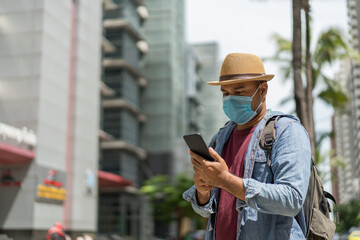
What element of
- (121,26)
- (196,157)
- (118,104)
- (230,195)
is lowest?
(230,195)

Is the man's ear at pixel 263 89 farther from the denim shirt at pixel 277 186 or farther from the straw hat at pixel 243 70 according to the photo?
the denim shirt at pixel 277 186

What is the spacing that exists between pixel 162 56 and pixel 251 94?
51.6 metres

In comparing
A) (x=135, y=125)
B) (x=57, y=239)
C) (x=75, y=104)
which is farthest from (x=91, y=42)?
(x=57, y=239)

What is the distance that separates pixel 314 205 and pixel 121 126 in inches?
1788

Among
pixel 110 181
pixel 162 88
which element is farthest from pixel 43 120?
pixel 162 88

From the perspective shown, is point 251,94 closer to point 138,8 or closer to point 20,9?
point 20,9

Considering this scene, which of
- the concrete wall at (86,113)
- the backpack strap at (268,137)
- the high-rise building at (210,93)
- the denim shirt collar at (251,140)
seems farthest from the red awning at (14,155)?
the high-rise building at (210,93)

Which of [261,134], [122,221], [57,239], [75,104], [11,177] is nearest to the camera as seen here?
[261,134]

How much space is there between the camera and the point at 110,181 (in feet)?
139

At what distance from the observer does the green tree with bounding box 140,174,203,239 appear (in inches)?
1540

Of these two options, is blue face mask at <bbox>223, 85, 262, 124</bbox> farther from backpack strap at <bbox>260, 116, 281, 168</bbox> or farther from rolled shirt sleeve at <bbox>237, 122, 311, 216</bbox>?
rolled shirt sleeve at <bbox>237, 122, 311, 216</bbox>

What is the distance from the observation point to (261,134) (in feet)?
9.31

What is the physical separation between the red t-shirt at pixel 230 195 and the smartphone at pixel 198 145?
1.19 feet

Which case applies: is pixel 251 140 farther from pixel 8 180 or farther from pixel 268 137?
pixel 8 180
